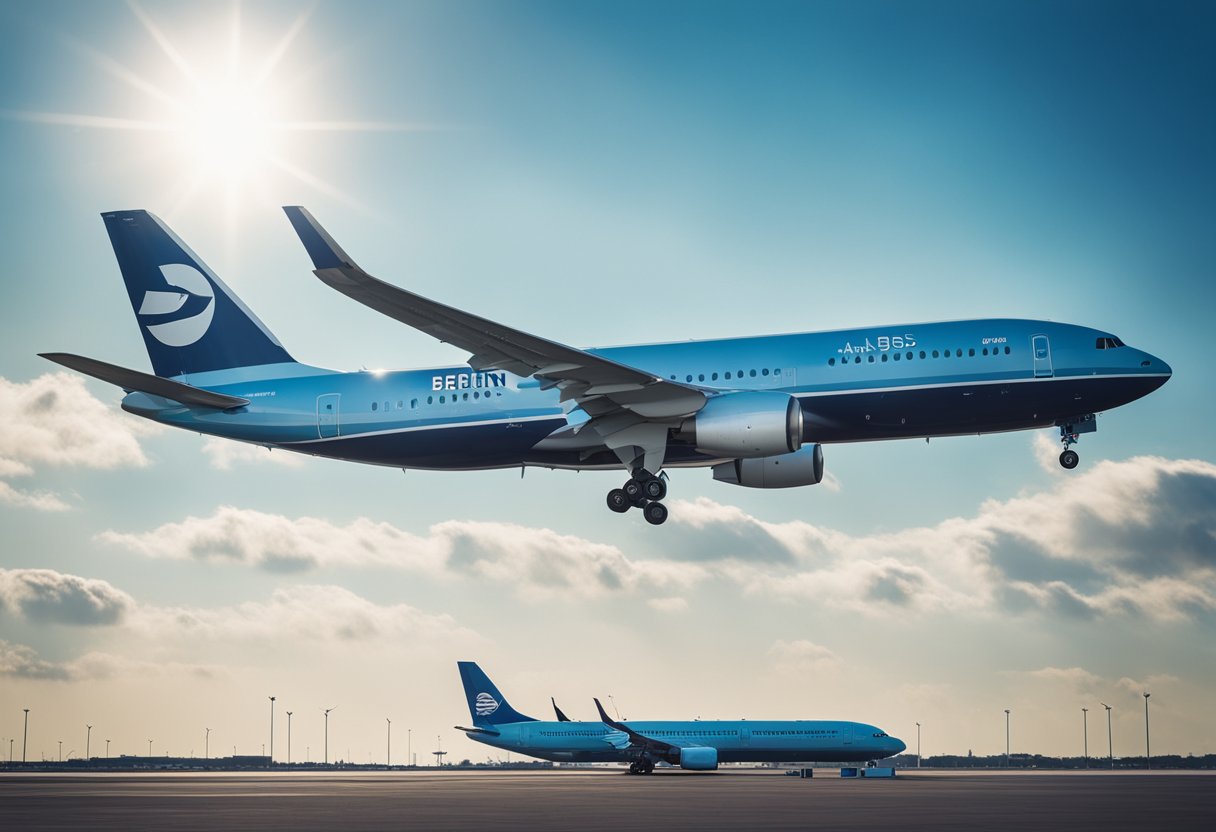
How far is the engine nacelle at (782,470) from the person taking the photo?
4303cm

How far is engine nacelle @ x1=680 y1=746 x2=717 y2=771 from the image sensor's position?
7356 centimetres

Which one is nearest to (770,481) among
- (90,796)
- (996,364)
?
(996,364)

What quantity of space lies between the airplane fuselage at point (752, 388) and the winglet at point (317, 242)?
Result: 1034 centimetres

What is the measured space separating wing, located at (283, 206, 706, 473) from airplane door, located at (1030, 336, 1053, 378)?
9.98 metres

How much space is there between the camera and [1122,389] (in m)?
38.8

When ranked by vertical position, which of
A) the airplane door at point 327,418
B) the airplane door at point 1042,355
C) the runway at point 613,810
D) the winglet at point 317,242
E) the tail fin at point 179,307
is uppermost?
the tail fin at point 179,307

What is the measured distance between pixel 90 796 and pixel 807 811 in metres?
22.7

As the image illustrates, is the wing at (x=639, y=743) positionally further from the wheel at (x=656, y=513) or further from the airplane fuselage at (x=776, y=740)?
the wheel at (x=656, y=513)

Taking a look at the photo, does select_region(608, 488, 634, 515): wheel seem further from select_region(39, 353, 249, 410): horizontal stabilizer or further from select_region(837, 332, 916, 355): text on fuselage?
select_region(39, 353, 249, 410): horizontal stabilizer

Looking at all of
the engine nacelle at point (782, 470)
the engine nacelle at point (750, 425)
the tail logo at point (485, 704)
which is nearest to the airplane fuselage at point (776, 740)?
the tail logo at point (485, 704)

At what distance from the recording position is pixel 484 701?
301ft

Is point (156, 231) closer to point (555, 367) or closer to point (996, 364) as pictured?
point (555, 367)

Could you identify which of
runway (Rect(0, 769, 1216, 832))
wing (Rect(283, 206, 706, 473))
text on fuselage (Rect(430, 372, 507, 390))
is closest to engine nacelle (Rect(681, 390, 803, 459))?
wing (Rect(283, 206, 706, 473))

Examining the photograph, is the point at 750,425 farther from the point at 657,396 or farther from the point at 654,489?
the point at 654,489
